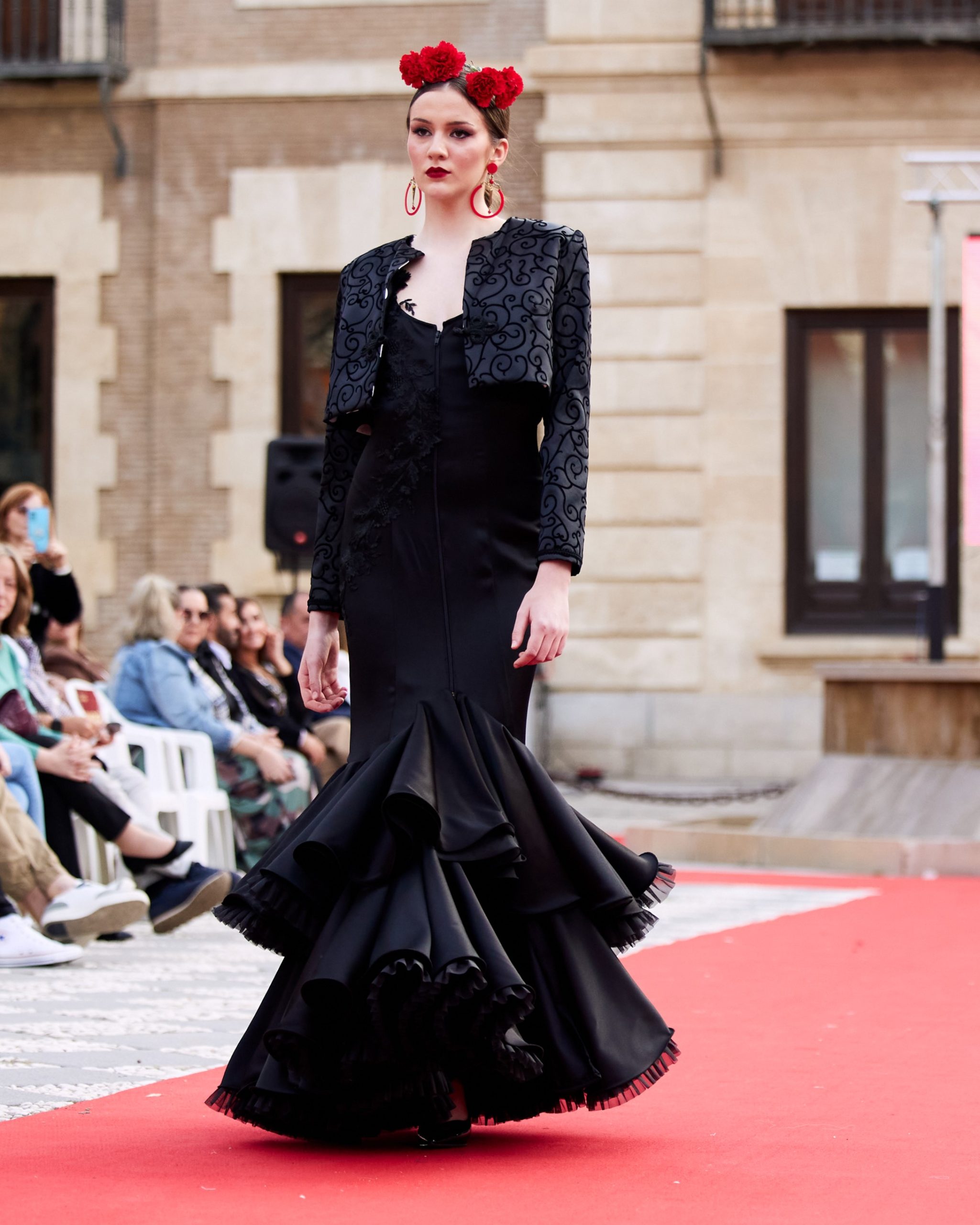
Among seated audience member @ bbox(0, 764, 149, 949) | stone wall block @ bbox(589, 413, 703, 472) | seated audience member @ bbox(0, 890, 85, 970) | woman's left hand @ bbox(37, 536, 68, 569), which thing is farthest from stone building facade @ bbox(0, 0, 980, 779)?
seated audience member @ bbox(0, 890, 85, 970)

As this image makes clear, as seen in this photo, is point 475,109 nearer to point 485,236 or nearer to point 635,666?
point 485,236

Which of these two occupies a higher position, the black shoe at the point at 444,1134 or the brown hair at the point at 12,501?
the brown hair at the point at 12,501

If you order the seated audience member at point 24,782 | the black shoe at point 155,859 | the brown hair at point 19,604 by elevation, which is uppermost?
the brown hair at point 19,604

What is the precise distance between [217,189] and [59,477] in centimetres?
266

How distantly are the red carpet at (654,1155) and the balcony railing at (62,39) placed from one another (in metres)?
13.4

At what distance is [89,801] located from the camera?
755 centimetres

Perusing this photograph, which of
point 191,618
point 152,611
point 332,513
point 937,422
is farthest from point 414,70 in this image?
point 937,422

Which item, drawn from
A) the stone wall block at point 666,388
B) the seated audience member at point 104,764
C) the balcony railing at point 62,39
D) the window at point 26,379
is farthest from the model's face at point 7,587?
the balcony railing at point 62,39

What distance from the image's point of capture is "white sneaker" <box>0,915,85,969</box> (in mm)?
6559

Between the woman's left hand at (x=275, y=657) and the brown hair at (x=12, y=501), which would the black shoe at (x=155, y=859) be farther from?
the woman's left hand at (x=275, y=657)

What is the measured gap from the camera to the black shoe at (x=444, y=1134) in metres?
3.69

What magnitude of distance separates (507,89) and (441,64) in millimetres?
142

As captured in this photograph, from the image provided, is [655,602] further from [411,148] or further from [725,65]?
[411,148]

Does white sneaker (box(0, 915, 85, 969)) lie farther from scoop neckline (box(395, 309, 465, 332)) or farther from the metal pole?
the metal pole
